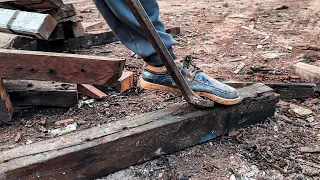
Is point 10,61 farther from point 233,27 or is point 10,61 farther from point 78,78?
point 233,27

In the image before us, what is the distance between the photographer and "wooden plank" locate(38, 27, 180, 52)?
3948mm

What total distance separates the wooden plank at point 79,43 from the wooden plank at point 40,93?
1.09 metres

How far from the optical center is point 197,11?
21.4 feet

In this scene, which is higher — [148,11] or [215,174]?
[148,11]

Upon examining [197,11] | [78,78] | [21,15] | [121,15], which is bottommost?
[197,11]

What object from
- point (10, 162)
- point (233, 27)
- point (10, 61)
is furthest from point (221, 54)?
point (10, 162)

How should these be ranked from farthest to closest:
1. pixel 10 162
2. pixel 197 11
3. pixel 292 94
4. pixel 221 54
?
pixel 197 11 < pixel 221 54 < pixel 292 94 < pixel 10 162

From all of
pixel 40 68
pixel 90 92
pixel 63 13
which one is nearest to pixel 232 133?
pixel 90 92

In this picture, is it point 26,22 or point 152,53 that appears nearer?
point 152,53

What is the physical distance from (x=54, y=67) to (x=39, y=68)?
0.32 ft

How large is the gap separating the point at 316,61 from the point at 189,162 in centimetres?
226

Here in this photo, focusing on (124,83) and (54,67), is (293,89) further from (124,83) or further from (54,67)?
(54,67)

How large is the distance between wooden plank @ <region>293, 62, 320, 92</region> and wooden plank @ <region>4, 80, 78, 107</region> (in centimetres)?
196

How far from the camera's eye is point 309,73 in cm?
324
